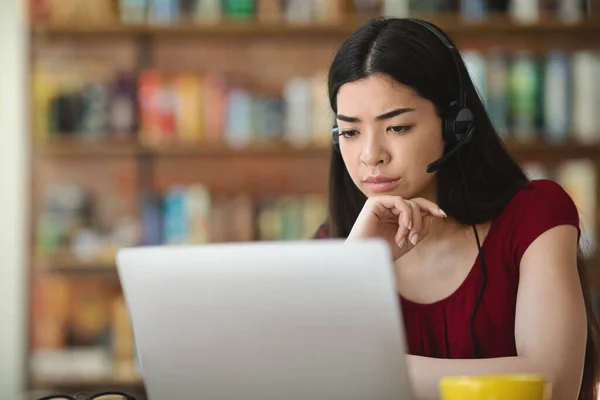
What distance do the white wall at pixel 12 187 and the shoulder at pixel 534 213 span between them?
91.2 inches

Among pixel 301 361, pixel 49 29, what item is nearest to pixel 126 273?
pixel 301 361

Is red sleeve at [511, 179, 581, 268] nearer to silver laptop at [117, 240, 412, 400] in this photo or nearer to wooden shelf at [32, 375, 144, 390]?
silver laptop at [117, 240, 412, 400]

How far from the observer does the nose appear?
1390mm

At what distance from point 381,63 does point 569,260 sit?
41 cm

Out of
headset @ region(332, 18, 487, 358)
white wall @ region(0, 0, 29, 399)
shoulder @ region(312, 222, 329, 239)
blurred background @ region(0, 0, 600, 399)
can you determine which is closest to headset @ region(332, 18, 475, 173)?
headset @ region(332, 18, 487, 358)

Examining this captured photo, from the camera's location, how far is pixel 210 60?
11.6 ft

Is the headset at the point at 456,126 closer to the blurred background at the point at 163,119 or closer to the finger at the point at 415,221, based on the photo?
the finger at the point at 415,221

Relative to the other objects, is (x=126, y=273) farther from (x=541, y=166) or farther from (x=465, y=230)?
(x=541, y=166)

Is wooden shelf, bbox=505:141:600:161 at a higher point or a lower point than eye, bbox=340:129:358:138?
lower

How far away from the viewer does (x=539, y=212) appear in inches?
57.6

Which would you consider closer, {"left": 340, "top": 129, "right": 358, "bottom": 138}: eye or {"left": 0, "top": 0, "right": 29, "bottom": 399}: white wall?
{"left": 340, "top": 129, "right": 358, "bottom": 138}: eye

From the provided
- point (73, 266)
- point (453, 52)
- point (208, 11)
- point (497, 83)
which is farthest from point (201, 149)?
point (453, 52)

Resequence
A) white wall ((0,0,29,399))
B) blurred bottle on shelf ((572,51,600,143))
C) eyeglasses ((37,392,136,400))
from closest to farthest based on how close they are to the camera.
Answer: eyeglasses ((37,392,136,400)) → blurred bottle on shelf ((572,51,600,143)) → white wall ((0,0,29,399))

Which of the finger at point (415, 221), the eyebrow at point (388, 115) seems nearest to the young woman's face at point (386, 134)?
the eyebrow at point (388, 115)
